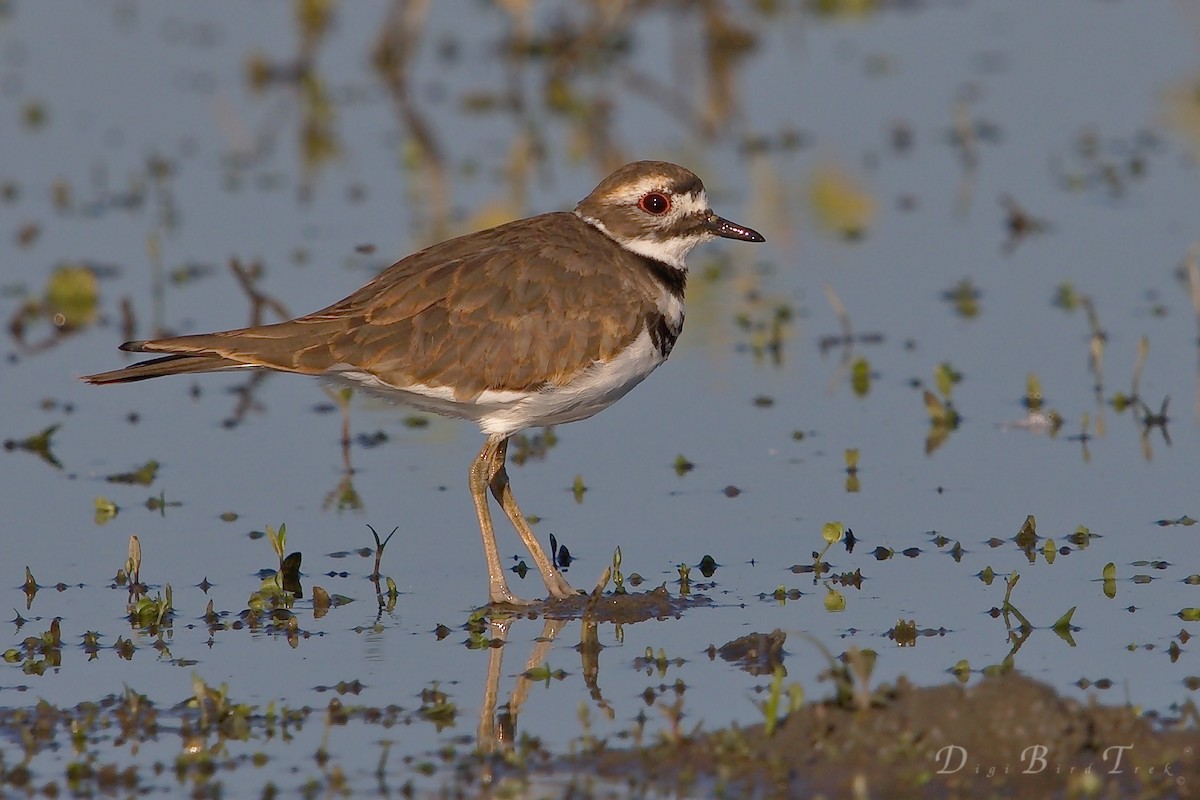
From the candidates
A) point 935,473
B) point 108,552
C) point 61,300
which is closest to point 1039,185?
point 935,473

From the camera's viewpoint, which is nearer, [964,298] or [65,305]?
[964,298]

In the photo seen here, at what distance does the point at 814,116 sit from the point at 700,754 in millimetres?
12321

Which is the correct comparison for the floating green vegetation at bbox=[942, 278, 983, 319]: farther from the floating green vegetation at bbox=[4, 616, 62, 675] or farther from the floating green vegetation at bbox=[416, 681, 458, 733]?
the floating green vegetation at bbox=[4, 616, 62, 675]

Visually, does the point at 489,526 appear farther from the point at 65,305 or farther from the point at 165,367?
the point at 65,305

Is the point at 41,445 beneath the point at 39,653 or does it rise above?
above

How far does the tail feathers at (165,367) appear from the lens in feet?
28.2

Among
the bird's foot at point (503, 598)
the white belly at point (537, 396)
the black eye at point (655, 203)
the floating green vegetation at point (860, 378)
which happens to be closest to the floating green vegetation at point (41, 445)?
the white belly at point (537, 396)

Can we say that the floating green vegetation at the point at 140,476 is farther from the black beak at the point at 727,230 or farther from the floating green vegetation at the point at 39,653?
the black beak at the point at 727,230

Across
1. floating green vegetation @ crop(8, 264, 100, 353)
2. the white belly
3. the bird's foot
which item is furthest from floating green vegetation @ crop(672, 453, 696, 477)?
floating green vegetation @ crop(8, 264, 100, 353)

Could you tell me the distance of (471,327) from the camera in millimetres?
8766

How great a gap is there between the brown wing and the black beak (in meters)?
0.62

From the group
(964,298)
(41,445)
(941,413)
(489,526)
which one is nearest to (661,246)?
(489,526)

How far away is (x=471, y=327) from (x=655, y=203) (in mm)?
1182

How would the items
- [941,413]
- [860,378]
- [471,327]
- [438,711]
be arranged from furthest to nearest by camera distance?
[860,378], [941,413], [471,327], [438,711]
